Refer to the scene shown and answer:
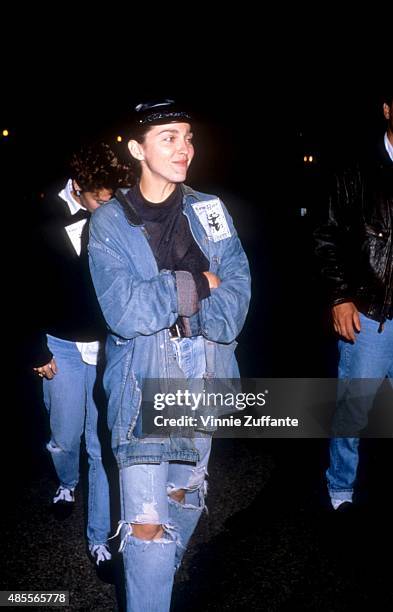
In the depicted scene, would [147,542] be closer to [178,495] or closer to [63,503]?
[178,495]

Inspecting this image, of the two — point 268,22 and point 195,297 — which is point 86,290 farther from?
point 268,22

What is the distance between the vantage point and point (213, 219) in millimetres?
2369

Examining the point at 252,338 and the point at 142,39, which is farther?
the point at 142,39

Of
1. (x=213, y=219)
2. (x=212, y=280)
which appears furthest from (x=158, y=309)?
(x=213, y=219)

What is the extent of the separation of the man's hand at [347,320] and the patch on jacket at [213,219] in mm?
982

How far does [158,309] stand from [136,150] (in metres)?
0.75

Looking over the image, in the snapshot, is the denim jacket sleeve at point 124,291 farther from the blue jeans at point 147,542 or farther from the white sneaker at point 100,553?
the white sneaker at point 100,553

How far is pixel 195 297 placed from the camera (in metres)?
2.10

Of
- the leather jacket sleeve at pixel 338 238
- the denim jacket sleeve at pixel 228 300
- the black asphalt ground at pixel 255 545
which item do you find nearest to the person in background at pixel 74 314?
the black asphalt ground at pixel 255 545

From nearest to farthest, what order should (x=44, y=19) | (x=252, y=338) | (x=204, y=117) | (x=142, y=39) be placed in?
(x=252, y=338)
(x=44, y=19)
(x=142, y=39)
(x=204, y=117)

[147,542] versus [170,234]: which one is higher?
[170,234]

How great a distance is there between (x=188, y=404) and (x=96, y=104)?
26.2m

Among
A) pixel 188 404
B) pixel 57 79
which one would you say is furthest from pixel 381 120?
pixel 57 79

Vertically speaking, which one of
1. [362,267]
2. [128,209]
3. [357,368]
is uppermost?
[128,209]
